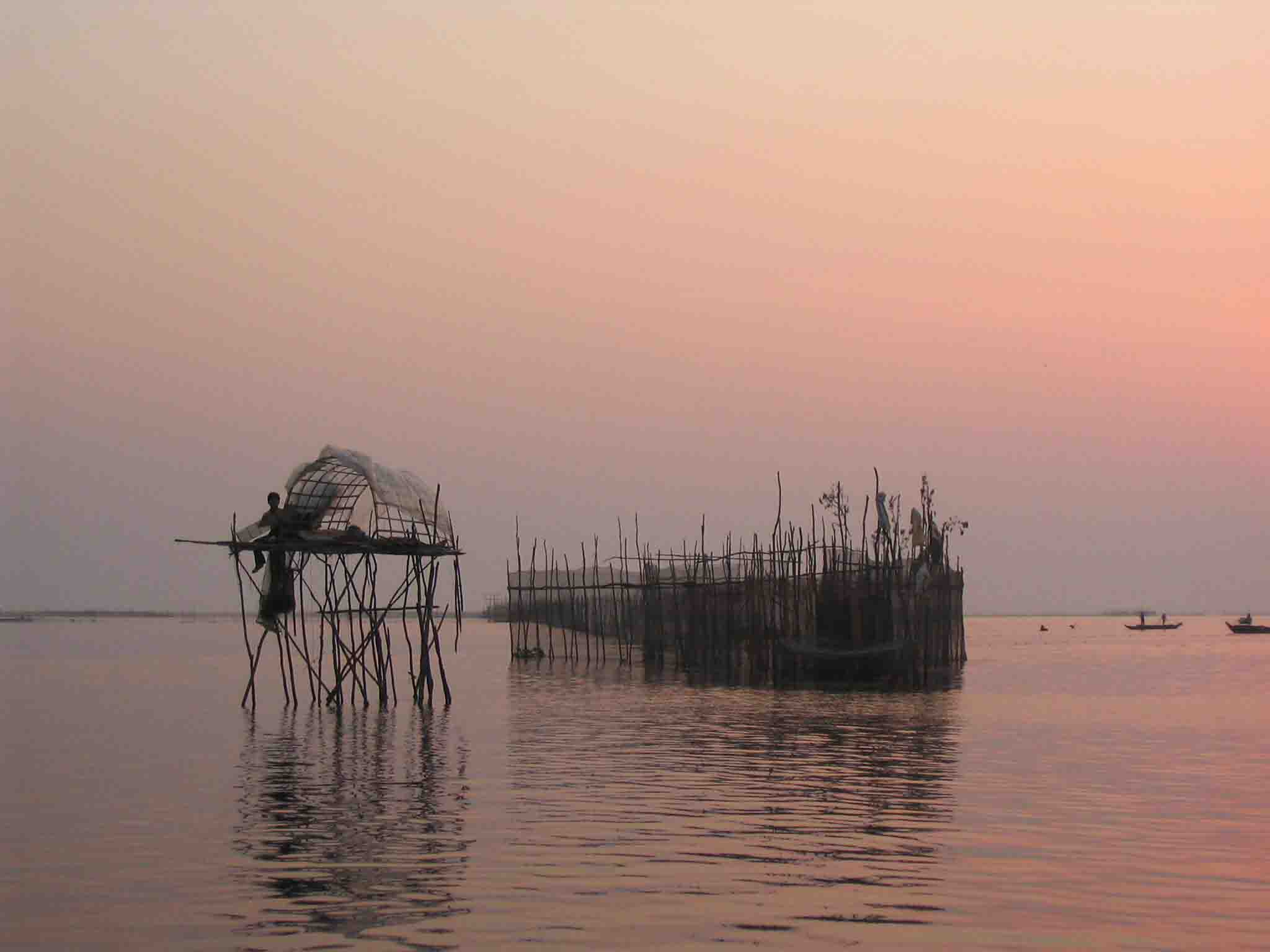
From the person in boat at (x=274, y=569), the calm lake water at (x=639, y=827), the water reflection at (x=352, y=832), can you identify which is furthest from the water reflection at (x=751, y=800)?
the person in boat at (x=274, y=569)

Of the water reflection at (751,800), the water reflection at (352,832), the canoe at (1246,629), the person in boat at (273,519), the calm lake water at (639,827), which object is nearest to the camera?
the calm lake water at (639,827)

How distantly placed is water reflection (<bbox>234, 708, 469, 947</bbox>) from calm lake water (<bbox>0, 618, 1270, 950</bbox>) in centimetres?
4

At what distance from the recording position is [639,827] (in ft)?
38.1

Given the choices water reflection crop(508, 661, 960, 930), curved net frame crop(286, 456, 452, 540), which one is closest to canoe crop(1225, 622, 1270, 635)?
water reflection crop(508, 661, 960, 930)

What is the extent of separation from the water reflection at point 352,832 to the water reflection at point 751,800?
0.81 meters

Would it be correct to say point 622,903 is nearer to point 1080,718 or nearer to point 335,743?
point 335,743

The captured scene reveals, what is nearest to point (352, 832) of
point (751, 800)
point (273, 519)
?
point (751, 800)

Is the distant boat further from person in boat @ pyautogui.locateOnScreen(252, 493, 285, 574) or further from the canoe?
person in boat @ pyautogui.locateOnScreen(252, 493, 285, 574)

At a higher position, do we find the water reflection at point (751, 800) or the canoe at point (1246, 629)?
the water reflection at point (751, 800)

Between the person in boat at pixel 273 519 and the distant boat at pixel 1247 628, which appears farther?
the distant boat at pixel 1247 628

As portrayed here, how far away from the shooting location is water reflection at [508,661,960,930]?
9.53m

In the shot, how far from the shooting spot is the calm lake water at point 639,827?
27.9 feet

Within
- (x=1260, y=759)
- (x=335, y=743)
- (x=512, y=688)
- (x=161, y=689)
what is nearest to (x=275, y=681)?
(x=161, y=689)

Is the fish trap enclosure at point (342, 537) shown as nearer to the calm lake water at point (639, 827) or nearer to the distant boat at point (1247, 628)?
the calm lake water at point (639, 827)
